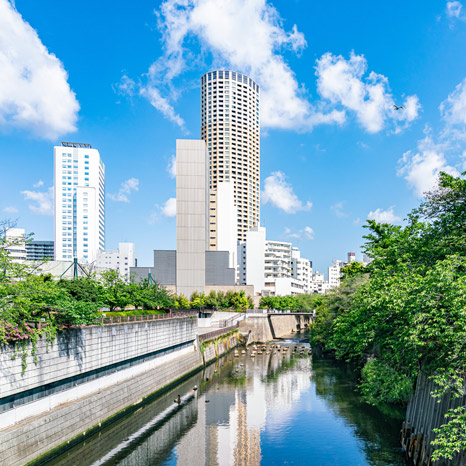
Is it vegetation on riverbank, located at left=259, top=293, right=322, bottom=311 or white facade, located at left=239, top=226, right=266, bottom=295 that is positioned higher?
white facade, located at left=239, top=226, right=266, bottom=295

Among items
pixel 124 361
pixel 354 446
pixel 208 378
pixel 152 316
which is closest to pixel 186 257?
pixel 208 378

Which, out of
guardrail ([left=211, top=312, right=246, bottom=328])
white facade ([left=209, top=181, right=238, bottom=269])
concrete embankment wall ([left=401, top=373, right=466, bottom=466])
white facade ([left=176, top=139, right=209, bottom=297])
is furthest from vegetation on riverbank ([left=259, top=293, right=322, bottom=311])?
concrete embankment wall ([left=401, top=373, right=466, bottom=466])

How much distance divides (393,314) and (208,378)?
3802cm

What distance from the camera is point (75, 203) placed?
17588 cm

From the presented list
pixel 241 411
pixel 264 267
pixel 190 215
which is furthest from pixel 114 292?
pixel 264 267

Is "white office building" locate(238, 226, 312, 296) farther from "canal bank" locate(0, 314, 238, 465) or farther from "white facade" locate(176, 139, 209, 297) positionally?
"canal bank" locate(0, 314, 238, 465)

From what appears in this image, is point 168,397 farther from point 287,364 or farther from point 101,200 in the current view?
point 101,200

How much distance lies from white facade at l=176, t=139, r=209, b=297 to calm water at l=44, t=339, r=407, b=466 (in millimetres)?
67021

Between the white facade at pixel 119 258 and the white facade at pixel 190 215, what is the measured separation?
64.3m

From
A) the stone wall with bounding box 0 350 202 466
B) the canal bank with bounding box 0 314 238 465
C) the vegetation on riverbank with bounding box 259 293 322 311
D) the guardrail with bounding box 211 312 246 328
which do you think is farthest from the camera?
the vegetation on riverbank with bounding box 259 293 322 311

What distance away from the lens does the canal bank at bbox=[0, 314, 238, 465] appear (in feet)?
75.2

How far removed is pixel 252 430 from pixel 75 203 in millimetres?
157687

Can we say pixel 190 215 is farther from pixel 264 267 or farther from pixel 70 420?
pixel 70 420

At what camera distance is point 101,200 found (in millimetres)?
191750
